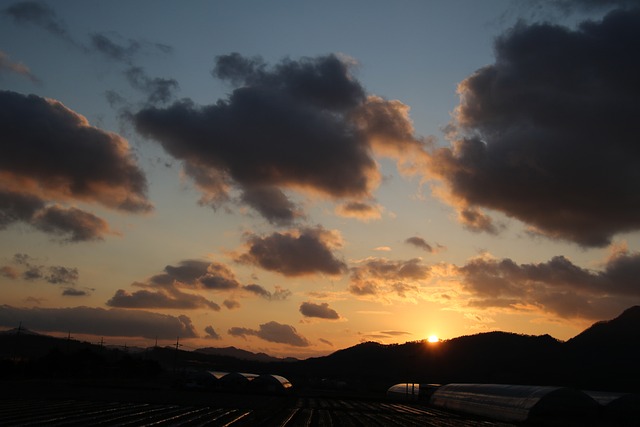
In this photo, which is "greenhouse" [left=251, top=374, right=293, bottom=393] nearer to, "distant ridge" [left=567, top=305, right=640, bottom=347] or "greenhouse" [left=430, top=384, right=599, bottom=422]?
"greenhouse" [left=430, top=384, right=599, bottom=422]

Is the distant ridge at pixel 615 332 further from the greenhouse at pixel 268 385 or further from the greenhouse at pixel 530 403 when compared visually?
the greenhouse at pixel 530 403

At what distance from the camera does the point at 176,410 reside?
4938 cm

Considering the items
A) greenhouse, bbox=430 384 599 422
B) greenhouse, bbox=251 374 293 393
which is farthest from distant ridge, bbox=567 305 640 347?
greenhouse, bbox=430 384 599 422

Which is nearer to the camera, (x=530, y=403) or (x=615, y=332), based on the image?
(x=530, y=403)

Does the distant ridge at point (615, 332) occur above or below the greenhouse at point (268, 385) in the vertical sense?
above

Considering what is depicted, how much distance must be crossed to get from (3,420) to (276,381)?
6711 centimetres

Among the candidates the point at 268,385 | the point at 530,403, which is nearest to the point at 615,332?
the point at 268,385

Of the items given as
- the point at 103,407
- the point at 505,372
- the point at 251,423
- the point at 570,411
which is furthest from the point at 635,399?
the point at 505,372

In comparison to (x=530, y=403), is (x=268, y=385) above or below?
below

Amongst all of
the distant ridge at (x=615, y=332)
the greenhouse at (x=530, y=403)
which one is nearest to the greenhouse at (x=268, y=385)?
the greenhouse at (x=530, y=403)

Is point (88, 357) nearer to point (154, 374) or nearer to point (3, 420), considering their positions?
point (154, 374)

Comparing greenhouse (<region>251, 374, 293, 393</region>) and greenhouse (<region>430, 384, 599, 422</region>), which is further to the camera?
greenhouse (<region>251, 374, 293, 393</region>)

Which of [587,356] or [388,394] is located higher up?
[587,356]

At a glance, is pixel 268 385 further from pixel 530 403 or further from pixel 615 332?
pixel 615 332
